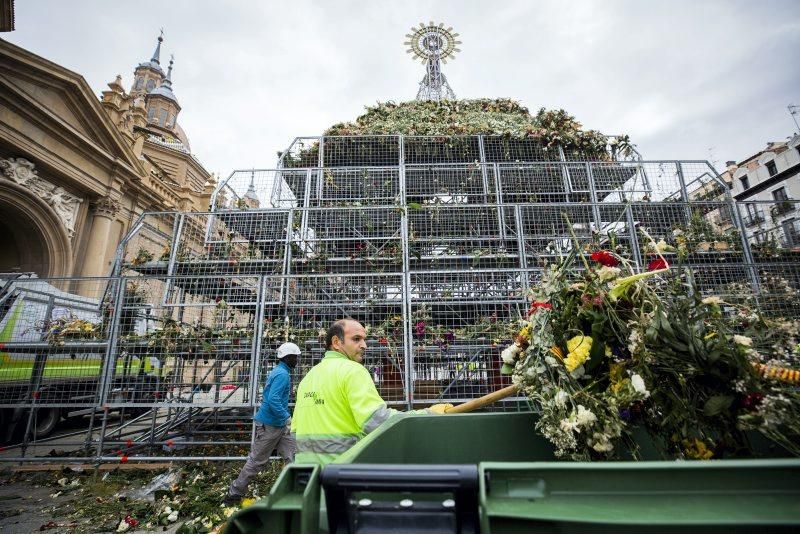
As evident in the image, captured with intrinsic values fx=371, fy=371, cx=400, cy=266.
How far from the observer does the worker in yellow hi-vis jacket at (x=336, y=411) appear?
2572 mm

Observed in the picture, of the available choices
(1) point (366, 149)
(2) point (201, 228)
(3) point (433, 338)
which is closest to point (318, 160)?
(1) point (366, 149)

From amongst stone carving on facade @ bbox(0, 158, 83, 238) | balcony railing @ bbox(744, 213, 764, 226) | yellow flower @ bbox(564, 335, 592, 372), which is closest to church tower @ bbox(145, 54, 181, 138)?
stone carving on facade @ bbox(0, 158, 83, 238)

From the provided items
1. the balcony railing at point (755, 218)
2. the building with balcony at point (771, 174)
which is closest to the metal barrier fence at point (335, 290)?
the balcony railing at point (755, 218)

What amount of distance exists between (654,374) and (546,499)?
1.32m

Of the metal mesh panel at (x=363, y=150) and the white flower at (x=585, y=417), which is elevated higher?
the metal mesh panel at (x=363, y=150)

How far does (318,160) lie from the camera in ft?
37.7

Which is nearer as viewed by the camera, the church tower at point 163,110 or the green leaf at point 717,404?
the green leaf at point 717,404

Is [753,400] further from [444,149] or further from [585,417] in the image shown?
[444,149]

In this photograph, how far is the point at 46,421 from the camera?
8.33 m

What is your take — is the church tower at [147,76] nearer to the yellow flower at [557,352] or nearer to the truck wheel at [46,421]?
the truck wheel at [46,421]

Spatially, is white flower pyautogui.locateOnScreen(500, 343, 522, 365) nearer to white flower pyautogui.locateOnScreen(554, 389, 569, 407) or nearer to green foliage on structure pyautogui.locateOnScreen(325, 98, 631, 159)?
white flower pyautogui.locateOnScreen(554, 389, 569, 407)

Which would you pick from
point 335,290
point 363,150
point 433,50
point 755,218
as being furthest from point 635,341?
point 433,50

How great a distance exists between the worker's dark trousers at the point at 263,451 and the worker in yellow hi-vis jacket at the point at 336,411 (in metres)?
2.08

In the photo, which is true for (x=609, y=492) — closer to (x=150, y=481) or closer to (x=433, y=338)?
(x=433, y=338)
